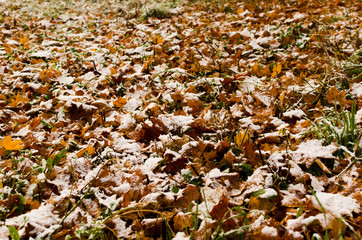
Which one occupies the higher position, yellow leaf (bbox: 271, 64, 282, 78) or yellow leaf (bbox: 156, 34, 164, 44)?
yellow leaf (bbox: 156, 34, 164, 44)

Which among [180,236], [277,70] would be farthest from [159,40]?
[180,236]

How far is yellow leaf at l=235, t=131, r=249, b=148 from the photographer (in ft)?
6.35

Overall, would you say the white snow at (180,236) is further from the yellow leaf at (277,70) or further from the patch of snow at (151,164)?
the yellow leaf at (277,70)

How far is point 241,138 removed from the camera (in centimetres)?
195

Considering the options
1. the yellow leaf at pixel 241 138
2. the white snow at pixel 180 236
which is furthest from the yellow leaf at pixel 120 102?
the white snow at pixel 180 236

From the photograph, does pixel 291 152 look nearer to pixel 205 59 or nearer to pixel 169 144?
pixel 169 144

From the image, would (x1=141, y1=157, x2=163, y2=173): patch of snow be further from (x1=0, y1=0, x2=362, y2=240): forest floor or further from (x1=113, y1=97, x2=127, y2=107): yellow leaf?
(x1=113, y1=97, x2=127, y2=107): yellow leaf

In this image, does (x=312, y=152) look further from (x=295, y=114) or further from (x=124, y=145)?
(x=124, y=145)

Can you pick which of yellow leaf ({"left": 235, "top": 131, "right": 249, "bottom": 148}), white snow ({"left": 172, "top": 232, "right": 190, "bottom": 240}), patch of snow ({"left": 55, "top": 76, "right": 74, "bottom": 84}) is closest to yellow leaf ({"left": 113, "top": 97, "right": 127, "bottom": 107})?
patch of snow ({"left": 55, "top": 76, "right": 74, "bottom": 84})

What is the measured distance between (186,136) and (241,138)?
16.1 inches

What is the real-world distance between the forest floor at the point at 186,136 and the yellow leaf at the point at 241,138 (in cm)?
2

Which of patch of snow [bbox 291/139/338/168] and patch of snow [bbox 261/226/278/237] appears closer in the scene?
patch of snow [bbox 261/226/278/237]

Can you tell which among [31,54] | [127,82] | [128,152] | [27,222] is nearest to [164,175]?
[128,152]

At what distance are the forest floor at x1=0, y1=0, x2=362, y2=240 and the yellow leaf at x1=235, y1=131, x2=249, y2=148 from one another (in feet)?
0.06
